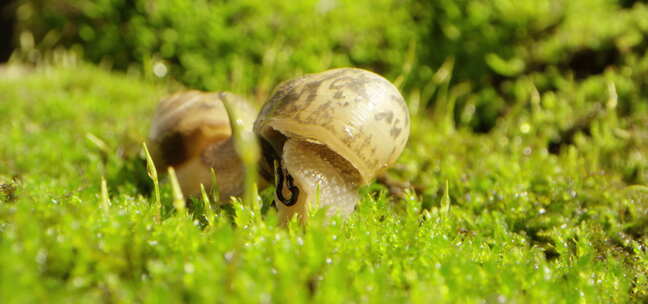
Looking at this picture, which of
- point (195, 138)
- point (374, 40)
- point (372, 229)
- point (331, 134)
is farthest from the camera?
point (374, 40)

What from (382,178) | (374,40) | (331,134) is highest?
(331,134)

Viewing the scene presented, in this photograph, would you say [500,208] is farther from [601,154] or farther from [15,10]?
[15,10]

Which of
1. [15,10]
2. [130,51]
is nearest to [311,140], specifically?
[130,51]

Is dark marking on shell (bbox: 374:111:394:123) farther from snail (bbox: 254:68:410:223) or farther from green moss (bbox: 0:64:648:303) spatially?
green moss (bbox: 0:64:648:303)

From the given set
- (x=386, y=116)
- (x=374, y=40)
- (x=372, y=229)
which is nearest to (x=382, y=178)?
(x=386, y=116)

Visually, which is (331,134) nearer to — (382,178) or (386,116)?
(386,116)
